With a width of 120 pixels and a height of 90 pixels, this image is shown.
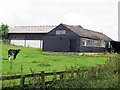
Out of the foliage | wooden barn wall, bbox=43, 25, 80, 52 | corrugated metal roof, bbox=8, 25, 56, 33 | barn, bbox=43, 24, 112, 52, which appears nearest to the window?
barn, bbox=43, 24, 112, 52

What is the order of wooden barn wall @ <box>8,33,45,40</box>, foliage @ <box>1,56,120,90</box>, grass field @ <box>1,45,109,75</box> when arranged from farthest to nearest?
wooden barn wall @ <box>8,33,45,40</box>
grass field @ <box>1,45,109,75</box>
foliage @ <box>1,56,120,90</box>

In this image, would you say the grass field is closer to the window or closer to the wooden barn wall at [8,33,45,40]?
the window

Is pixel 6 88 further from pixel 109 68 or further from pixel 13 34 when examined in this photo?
pixel 13 34

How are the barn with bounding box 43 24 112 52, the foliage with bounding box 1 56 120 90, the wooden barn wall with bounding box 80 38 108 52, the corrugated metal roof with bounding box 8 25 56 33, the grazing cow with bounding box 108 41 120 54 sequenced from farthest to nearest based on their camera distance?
1. the corrugated metal roof with bounding box 8 25 56 33
2. the grazing cow with bounding box 108 41 120 54
3. the wooden barn wall with bounding box 80 38 108 52
4. the barn with bounding box 43 24 112 52
5. the foliage with bounding box 1 56 120 90

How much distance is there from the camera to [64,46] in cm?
5953

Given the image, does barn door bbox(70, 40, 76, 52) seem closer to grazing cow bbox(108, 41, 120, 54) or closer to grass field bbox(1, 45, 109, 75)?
grazing cow bbox(108, 41, 120, 54)

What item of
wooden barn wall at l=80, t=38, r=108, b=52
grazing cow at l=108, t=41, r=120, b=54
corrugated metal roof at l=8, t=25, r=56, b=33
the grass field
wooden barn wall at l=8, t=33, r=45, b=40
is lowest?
the grass field

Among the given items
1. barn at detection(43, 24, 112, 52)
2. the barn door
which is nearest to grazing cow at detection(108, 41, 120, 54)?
barn at detection(43, 24, 112, 52)

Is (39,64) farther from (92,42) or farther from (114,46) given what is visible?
(114,46)

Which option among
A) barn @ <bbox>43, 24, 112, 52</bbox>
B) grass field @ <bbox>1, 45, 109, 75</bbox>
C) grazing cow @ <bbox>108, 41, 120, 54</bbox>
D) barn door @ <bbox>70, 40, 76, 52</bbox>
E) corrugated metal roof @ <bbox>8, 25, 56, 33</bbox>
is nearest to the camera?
grass field @ <bbox>1, 45, 109, 75</bbox>

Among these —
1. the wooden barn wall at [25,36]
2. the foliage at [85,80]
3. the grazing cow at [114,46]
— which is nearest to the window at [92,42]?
the grazing cow at [114,46]

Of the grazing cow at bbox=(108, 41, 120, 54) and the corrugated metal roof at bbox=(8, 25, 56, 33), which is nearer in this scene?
the grazing cow at bbox=(108, 41, 120, 54)

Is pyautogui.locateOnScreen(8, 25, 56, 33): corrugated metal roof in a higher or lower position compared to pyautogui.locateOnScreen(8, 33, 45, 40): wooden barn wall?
higher

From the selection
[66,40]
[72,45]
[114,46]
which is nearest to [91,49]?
[72,45]
